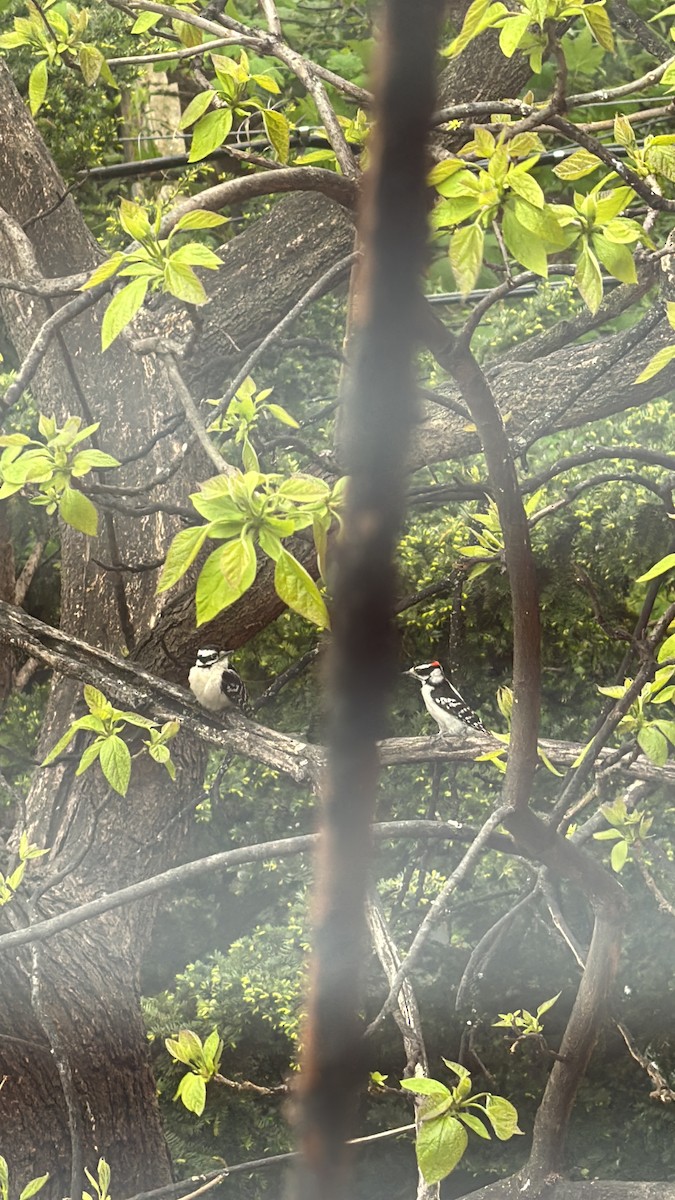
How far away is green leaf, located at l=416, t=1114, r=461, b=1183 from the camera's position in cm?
44

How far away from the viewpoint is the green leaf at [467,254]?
38 cm

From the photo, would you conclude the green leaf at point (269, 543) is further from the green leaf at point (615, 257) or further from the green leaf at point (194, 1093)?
the green leaf at point (194, 1093)

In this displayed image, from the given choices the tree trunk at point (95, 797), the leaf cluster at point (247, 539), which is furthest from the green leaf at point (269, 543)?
the tree trunk at point (95, 797)

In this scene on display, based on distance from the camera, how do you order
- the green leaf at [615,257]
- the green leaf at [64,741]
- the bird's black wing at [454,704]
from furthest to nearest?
the bird's black wing at [454,704] < the green leaf at [64,741] < the green leaf at [615,257]

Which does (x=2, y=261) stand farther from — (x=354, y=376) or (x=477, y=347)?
(x=354, y=376)

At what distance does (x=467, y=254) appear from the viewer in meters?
0.38

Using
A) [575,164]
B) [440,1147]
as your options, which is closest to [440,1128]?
[440,1147]

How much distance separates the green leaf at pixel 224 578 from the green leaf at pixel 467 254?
0.12 metres

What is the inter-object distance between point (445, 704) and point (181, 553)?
0.58 metres

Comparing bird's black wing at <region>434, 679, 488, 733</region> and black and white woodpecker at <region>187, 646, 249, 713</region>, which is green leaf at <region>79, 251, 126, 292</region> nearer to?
black and white woodpecker at <region>187, 646, 249, 713</region>

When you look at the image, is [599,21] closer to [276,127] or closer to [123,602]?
[276,127]

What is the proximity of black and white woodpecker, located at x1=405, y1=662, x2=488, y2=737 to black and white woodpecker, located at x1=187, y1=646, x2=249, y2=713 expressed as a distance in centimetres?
16

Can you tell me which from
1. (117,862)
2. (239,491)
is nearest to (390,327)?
(239,491)

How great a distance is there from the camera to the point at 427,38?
58mm
